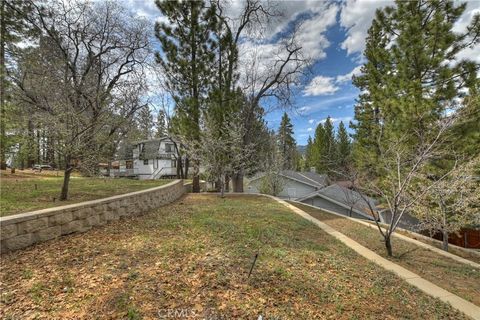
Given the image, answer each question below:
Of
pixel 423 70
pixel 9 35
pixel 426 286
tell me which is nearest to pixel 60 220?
pixel 426 286

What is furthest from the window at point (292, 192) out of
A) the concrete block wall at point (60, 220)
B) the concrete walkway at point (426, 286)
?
the concrete block wall at point (60, 220)

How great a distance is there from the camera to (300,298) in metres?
2.93

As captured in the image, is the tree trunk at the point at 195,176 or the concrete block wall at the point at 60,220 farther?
the tree trunk at the point at 195,176

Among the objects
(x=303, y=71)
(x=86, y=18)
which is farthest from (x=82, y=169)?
(x=303, y=71)

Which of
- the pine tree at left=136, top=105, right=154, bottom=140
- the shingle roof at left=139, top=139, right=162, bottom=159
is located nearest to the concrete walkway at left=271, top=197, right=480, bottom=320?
the pine tree at left=136, top=105, right=154, bottom=140

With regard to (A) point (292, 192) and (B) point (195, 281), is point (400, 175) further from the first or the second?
(A) point (292, 192)

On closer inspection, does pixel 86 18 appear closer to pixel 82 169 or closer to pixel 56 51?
pixel 56 51

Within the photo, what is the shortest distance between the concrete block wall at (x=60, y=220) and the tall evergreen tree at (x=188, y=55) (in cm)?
645

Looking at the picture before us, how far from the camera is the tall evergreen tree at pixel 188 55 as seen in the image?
11938 millimetres

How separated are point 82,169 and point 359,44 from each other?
1921 centimetres

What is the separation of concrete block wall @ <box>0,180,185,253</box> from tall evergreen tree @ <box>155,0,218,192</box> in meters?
6.45

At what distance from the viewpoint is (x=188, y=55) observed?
1228 cm

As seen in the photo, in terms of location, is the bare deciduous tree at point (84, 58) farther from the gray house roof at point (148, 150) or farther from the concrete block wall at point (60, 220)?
the gray house roof at point (148, 150)

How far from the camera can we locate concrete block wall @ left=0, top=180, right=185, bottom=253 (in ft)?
11.7
